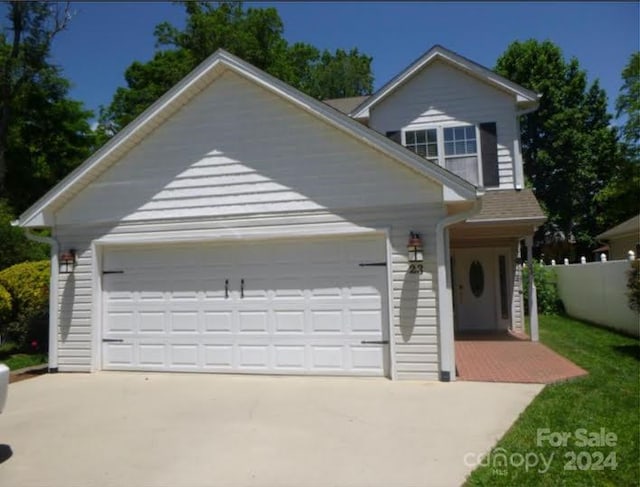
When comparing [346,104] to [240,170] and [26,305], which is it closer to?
[240,170]

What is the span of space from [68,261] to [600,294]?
12.5m

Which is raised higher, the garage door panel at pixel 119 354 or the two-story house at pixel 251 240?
the two-story house at pixel 251 240

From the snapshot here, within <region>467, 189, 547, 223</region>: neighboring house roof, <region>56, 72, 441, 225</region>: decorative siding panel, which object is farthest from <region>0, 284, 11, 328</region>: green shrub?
<region>467, 189, 547, 223</region>: neighboring house roof

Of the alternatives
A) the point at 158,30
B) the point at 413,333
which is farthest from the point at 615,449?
the point at 158,30

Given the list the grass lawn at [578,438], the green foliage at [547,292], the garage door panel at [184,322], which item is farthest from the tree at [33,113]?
the grass lawn at [578,438]

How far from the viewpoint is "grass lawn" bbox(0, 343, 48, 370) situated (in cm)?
974

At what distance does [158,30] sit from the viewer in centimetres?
2942

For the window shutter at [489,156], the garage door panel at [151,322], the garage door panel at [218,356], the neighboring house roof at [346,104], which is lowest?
the garage door panel at [218,356]

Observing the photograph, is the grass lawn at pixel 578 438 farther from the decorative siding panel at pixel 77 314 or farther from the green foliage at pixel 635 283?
the decorative siding panel at pixel 77 314

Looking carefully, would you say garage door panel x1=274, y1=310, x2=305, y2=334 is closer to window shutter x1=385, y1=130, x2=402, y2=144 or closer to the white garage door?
the white garage door

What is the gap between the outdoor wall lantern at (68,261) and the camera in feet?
28.9

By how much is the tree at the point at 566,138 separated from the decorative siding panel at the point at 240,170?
86.3 ft

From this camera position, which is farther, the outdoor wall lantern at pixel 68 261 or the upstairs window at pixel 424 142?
the upstairs window at pixel 424 142

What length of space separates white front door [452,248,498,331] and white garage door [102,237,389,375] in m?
6.39
